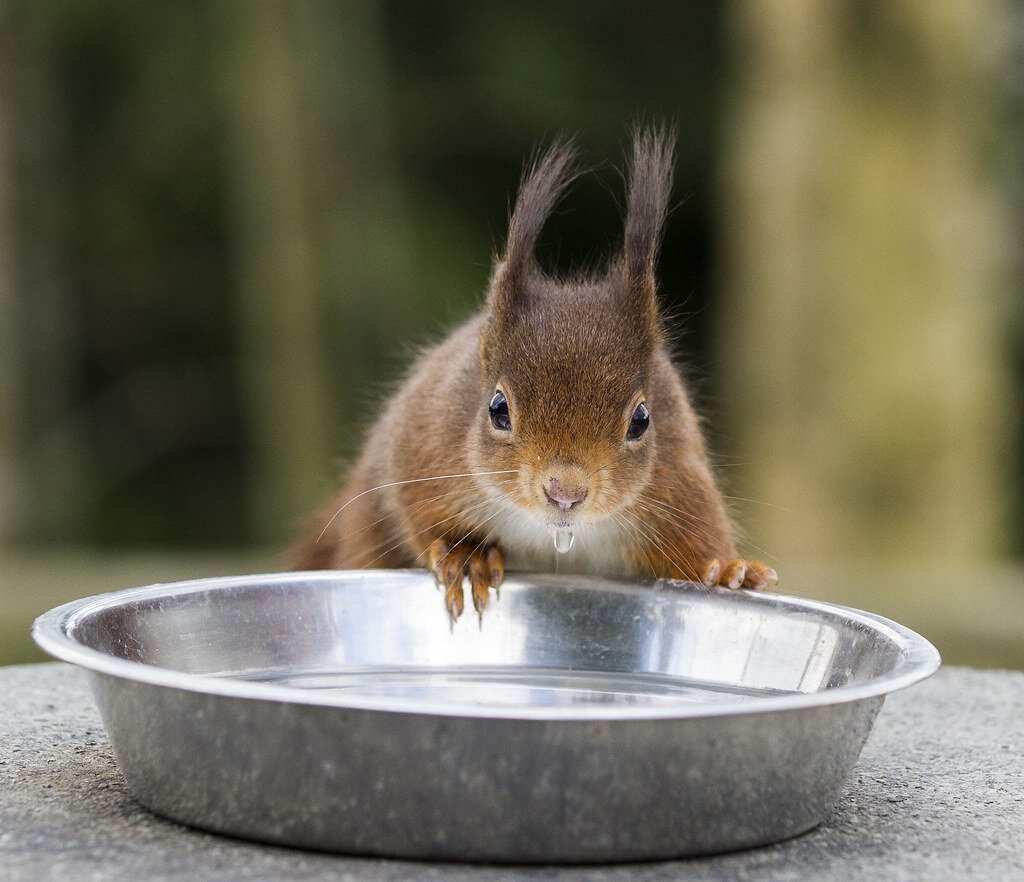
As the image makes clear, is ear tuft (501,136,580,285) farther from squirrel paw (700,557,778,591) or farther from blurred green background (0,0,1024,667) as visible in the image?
squirrel paw (700,557,778,591)

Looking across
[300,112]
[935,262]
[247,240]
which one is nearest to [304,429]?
[247,240]

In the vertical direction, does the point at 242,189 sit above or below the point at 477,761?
above

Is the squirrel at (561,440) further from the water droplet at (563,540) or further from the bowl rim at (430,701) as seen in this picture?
the bowl rim at (430,701)

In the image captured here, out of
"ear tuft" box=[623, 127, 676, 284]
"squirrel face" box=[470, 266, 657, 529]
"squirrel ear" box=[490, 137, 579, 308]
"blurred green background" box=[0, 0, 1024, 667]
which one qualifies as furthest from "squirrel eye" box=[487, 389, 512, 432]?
"blurred green background" box=[0, 0, 1024, 667]

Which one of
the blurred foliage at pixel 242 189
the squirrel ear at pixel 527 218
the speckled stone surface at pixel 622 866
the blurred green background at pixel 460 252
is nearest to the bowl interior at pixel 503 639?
the speckled stone surface at pixel 622 866

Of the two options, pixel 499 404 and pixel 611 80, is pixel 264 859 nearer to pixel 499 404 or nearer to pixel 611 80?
pixel 499 404

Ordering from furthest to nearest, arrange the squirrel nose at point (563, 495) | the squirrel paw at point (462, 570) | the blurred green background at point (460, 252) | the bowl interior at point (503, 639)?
the blurred green background at point (460, 252)
the squirrel paw at point (462, 570)
the squirrel nose at point (563, 495)
the bowl interior at point (503, 639)

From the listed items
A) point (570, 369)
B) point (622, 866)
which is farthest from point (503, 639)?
point (622, 866)

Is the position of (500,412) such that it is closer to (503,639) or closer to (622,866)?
(503,639)
